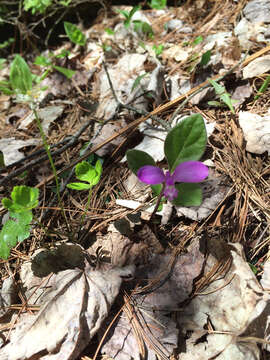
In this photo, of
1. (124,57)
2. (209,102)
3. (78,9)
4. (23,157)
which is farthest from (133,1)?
(23,157)

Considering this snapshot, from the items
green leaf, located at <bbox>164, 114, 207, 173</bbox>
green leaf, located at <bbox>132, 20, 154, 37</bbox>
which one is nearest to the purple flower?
green leaf, located at <bbox>164, 114, 207, 173</bbox>

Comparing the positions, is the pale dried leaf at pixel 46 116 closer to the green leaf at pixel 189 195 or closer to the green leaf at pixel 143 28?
the green leaf at pixel 143 28

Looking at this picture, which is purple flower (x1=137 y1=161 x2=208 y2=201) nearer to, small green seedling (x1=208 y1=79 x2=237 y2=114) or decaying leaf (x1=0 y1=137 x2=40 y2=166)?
small green seedling (x1=208 y1=79 x2=237 y2=114)

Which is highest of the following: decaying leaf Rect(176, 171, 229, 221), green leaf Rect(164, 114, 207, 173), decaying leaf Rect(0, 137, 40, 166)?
green leaf Rect(164, 114, 207, 173)

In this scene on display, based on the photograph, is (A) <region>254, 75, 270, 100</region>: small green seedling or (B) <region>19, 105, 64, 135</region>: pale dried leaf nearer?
(A) <region>254, 75, 270, 100</region>: small green seedling

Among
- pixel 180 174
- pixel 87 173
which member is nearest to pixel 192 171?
pixel 180 174

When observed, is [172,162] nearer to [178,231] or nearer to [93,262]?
[178,231]
